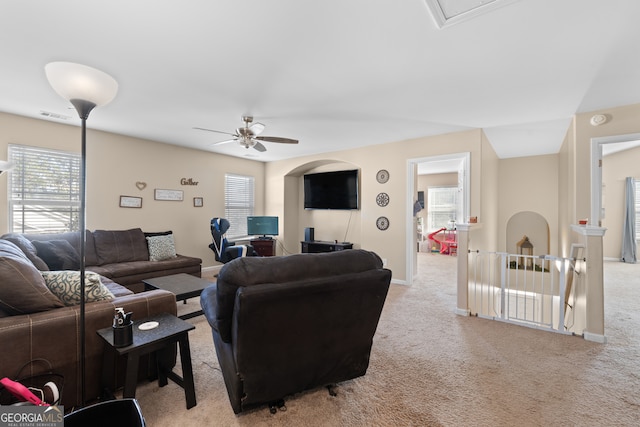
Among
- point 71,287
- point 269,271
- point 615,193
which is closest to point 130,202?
point 71,287

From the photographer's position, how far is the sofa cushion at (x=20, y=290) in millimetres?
1561

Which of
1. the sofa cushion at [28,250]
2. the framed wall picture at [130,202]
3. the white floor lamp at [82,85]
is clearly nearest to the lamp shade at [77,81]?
the white floor lamp at [82,85]

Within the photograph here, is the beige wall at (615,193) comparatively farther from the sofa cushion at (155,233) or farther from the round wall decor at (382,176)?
the sofa cushion at (155,233)

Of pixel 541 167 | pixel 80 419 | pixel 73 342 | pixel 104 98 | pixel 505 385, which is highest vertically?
pixel 541 167

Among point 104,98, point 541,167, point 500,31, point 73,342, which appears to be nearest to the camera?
point 104,98

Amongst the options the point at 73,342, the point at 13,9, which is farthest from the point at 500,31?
the point at 73,342

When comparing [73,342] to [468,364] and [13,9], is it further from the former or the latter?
[468,364]

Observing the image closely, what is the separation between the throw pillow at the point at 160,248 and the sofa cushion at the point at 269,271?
340 cm

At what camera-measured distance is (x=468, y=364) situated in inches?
91.9

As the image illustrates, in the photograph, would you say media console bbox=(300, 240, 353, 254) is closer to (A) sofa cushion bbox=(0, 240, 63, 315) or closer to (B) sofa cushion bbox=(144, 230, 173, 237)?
(B) sofa cushion bbox=(144, 230, 173, 237)

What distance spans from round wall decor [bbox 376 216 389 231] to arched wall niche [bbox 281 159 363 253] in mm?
662

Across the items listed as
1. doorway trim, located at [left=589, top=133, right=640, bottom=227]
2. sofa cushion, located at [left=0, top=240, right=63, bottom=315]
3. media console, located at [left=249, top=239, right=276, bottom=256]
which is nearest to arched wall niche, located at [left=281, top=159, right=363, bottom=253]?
media console, located at [left=249, top=239, right=276, bottom=256]

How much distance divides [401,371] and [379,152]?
3715 millimetres

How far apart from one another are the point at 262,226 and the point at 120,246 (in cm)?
256
